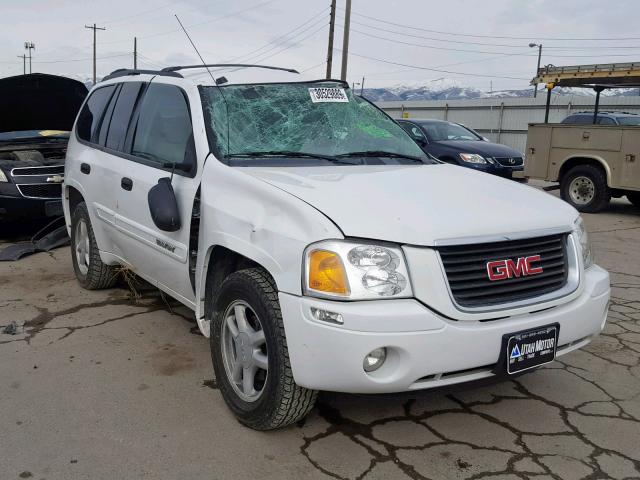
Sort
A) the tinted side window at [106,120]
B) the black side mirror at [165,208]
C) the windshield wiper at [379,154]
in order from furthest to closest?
the tinted side window at [106,120] → the windshield wiper at [379,154] → the black side mirror at [165,208]

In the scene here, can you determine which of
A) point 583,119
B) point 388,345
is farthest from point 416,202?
point 583,119

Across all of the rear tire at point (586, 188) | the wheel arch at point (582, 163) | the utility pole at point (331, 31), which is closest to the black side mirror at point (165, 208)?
the wheel arch at point (582, 163)

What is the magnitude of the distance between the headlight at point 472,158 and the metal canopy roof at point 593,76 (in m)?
1.94

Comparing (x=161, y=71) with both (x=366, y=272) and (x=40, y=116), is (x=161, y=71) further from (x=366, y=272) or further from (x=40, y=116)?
(x=40, y=116)

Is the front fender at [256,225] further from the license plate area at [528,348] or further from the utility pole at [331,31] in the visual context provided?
the utility pole at [331,31]

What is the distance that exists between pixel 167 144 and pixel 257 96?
0.62 meters

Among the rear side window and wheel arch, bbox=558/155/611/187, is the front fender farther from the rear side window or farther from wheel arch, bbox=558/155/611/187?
the rear side window

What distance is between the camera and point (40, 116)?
7.86 m

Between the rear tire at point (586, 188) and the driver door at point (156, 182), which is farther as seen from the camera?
the rear tire at point (586, 188)

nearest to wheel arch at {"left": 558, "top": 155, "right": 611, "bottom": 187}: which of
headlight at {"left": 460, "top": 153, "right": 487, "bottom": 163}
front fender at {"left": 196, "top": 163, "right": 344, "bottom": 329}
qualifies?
headlight at {"left": 460, "top": 153, "right": 487, "bottom": 163}

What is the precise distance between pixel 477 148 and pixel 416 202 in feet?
28.1

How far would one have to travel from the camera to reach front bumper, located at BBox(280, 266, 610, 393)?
7.97 feet

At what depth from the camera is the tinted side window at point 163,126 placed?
3.66 meters

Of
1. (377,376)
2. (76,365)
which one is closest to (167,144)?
(76,365)
